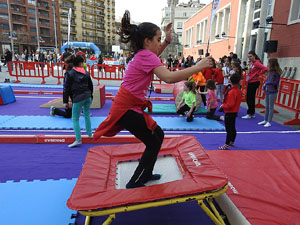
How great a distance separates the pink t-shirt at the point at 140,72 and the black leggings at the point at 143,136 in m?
0.11

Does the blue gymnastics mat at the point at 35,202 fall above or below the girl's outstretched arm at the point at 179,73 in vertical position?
below

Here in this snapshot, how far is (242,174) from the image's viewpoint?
3057 mm

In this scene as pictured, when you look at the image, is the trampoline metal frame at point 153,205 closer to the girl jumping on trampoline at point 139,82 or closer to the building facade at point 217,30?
the girl jumping on trampoline at point 139,82

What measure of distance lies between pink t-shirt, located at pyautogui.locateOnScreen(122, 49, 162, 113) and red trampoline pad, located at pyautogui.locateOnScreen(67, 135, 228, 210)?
0.85 metres

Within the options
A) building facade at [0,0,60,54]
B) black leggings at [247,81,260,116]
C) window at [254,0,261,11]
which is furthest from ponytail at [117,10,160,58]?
building facade at [0,0,60,54]

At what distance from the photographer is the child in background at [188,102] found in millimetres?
6288

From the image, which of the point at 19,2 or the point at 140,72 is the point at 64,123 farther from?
the point at 19,2

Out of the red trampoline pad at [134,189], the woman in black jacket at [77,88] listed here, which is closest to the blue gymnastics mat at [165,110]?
the woman in black jacket at [77,88]

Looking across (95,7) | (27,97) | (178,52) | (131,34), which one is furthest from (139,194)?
(95,7)

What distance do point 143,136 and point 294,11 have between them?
14.3 m

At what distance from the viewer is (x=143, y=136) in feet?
7.61

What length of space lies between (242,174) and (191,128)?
2772 mm

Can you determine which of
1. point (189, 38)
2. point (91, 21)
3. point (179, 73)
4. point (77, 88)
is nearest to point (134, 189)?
point (179, 73)

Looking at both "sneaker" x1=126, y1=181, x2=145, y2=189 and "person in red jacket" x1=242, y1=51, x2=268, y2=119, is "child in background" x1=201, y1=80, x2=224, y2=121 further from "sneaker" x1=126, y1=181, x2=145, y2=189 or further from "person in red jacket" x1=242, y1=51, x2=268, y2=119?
"sneaker" x1=126, y1=181, x2=145, y2=189
